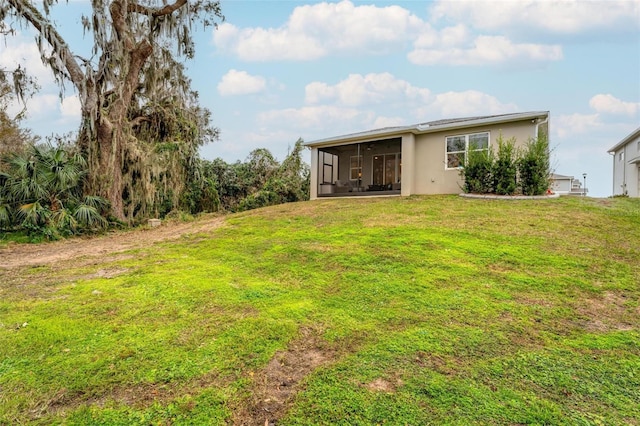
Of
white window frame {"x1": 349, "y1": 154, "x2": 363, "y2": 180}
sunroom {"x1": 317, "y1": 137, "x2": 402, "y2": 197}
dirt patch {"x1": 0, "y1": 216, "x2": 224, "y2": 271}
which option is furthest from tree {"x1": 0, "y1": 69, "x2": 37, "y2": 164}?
white window frame {"x1": 349, "y1": 154, "x2": 363, "y2": 180}

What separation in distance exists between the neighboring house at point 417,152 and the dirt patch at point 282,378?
10.8 m

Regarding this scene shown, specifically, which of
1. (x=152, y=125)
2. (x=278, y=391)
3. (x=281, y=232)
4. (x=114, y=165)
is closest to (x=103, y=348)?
(x=278, y=391)

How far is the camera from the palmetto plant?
8.81 m

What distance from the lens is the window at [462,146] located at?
11984 mm

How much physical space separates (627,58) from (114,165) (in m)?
18.6

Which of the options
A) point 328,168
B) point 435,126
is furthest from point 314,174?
point 435,126

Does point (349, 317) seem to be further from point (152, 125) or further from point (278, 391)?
point (152, 125)

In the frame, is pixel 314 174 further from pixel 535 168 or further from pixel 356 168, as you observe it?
pixel 535 168

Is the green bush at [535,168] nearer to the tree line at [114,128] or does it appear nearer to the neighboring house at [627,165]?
the neighboring house at [627,165]

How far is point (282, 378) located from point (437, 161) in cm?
1196

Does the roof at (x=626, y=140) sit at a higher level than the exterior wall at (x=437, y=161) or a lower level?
higher

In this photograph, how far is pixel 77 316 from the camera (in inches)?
129

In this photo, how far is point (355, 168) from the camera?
17.1m

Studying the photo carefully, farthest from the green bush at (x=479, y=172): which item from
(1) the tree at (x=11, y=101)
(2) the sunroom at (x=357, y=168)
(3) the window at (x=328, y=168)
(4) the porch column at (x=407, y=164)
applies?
(1) the tree at (x=11, y=101)
